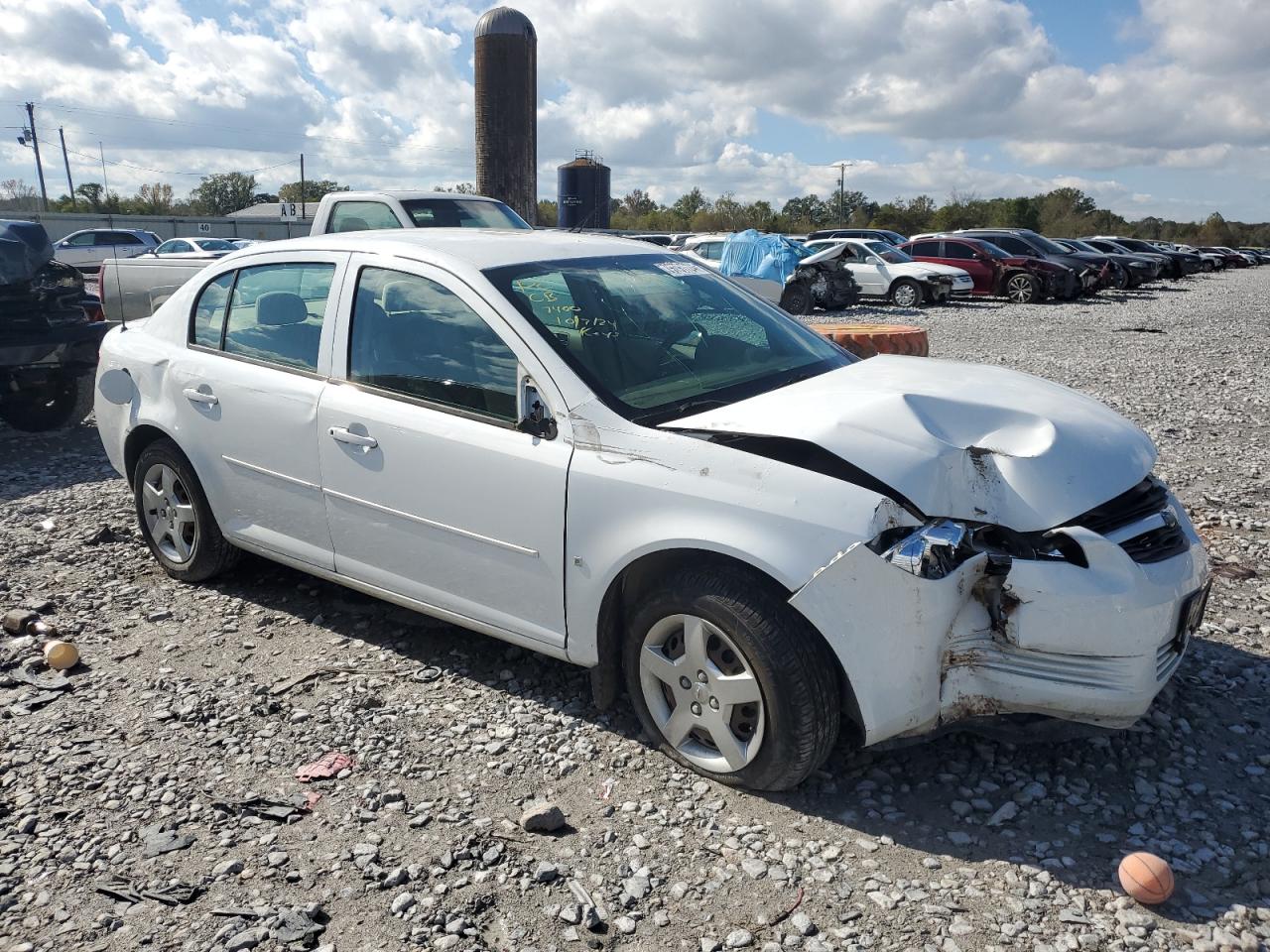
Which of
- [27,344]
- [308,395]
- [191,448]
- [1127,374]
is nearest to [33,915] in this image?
[308,395]

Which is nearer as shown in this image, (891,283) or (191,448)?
(191,448)

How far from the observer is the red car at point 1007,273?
985 inches

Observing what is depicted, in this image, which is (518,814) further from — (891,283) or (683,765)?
(891,283)

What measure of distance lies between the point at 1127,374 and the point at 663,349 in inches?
407

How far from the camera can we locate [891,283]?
2284 centimetres

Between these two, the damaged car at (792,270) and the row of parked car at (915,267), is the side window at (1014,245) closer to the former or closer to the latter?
the row of parked car at (915,267)

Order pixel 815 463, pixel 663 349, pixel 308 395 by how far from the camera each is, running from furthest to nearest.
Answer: pixel 308 395 < pixel 663 349 < pixel 815 463

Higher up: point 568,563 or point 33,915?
point 568,563

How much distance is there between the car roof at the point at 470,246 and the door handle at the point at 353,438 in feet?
2.40

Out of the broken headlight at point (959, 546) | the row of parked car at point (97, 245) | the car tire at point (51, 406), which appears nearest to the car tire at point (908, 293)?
the row of parked car at point (97, 245)

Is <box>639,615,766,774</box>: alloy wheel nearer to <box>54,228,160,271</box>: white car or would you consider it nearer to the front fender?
the front fender

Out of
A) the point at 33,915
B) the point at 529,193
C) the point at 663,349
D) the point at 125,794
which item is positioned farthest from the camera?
the point at 529,193

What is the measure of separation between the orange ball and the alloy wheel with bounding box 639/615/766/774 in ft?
3.47

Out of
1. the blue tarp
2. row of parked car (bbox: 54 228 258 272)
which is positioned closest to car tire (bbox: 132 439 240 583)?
the blue tarp
